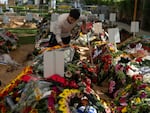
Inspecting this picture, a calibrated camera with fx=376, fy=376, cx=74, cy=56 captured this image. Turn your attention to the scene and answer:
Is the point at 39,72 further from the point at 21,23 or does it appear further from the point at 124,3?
the point at 124,3

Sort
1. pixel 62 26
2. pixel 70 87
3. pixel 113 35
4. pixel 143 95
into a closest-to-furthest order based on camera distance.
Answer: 1. pixel 70 87
2. pixel 143 95
3. pixel 62 26
4. pixel 113 35

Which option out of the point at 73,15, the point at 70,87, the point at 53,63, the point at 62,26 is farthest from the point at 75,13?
the point at 70,87

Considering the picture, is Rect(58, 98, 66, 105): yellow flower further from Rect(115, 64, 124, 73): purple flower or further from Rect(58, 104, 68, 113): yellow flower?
Rect(115, 64, 124, 73): purple flower

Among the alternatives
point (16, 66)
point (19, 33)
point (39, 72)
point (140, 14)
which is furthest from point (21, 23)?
point (39, 72)

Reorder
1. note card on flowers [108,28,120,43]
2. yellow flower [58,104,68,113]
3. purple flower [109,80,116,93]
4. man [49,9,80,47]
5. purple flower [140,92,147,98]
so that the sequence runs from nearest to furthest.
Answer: yellow flower [58,104,68,113], purple flower [140,92,147,98], purple flower [109,80,116,93], man [49,9,80,47], note card on flowers [108,28,120,43]

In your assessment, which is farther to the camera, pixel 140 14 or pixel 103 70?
pixel 140 14

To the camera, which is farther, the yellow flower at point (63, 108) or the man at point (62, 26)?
the man at point (62, 26)

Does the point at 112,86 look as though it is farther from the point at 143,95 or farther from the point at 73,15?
the point at 143,95

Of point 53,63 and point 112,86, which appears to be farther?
point 112,86

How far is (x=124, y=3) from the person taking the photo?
2519 centimetres

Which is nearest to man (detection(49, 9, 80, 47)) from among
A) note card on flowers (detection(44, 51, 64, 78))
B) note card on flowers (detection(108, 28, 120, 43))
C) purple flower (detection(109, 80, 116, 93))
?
note card on flowers (detection(108, 28, 120, 43))

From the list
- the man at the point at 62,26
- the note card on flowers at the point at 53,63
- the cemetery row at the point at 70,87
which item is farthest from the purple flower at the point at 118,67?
the note card on flowers at the point at 53,63

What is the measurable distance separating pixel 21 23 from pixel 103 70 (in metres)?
12.6

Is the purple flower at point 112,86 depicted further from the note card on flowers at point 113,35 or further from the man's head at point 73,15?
the note card on flowers at point 113,35
